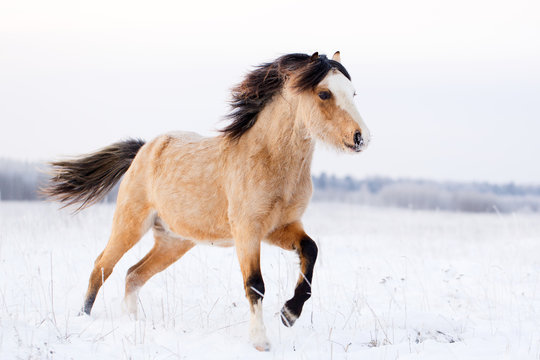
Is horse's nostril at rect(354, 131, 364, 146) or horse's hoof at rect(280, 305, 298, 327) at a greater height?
horse's nostril at rect(354, 131, 364, 146)

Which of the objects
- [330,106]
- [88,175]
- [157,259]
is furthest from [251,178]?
[88,175]

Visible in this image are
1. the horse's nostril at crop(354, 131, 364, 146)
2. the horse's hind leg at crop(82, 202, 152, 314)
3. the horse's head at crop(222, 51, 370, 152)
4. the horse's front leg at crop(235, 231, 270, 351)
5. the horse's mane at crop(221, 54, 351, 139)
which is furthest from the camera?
the horse's hind leg at crop(82, 202, 152, 314)

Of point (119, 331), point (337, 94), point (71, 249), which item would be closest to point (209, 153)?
point (337, 94)

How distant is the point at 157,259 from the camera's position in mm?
6133

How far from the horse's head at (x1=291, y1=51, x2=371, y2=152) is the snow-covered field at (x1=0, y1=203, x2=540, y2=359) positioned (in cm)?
164

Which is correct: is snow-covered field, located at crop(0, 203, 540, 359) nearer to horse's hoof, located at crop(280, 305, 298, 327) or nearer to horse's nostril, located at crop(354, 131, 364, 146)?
horse's hoof, located at crop(280, 305, 298, 327)

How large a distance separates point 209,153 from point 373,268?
491 centimetres

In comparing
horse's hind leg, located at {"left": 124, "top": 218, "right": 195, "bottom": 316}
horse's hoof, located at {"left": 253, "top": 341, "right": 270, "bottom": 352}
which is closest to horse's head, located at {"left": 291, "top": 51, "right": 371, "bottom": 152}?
horse's hoof, located at {"left": 253, "top": 341, "right": 270, "bottom": 352}

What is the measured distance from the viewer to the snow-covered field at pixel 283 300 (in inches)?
158

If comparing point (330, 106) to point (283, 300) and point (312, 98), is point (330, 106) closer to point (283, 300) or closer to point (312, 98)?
point (312, 98)

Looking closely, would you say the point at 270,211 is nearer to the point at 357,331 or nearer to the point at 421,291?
the point at 357,331

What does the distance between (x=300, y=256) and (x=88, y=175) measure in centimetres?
355

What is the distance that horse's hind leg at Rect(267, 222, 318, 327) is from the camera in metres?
4.49

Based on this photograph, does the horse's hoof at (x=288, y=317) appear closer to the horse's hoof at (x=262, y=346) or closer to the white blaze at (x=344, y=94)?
the horse's hoof at (x=262, y=346)
